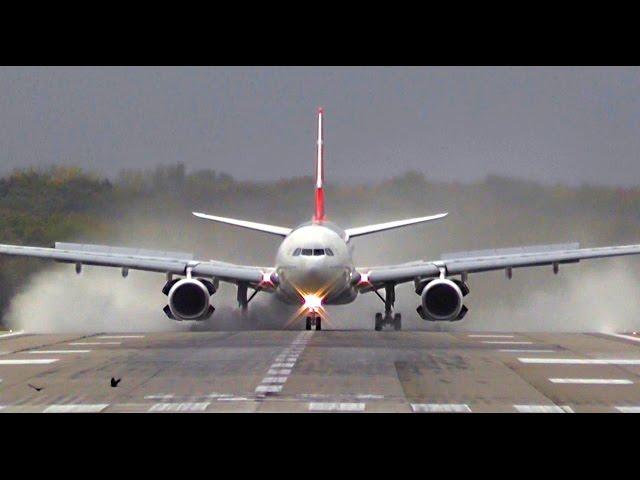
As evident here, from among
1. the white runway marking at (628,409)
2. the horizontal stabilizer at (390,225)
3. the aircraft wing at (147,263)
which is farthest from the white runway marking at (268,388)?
the horizontal stabilizer at (390,225)

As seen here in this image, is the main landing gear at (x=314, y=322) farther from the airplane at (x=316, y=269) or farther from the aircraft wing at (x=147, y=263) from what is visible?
the aircraft wing at (x=147, y=263)

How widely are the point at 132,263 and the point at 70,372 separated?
63.5 ft

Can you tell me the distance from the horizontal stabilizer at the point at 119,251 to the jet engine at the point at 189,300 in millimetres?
3749

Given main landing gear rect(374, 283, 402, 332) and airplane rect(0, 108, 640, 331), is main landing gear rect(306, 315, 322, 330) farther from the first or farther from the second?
main landing gear rect(374, 283, 402, 332)

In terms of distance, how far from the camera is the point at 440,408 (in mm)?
18719

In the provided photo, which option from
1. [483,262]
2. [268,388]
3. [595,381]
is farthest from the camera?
[483,262]

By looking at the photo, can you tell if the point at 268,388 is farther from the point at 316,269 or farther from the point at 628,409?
the point at 316,269


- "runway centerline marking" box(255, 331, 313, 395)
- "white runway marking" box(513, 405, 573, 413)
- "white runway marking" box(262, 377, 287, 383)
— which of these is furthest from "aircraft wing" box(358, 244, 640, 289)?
"white runway marking" box(513, 405, 573, 413)

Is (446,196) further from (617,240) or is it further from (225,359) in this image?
(225,359)

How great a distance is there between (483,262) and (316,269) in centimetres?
771

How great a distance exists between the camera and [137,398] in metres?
20.3

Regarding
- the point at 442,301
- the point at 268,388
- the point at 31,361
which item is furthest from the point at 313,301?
the point at 268,388

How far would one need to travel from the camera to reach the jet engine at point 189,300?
41781 millimetres

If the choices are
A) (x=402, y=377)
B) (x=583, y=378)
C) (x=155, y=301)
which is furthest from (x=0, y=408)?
(x=155, y=301)
